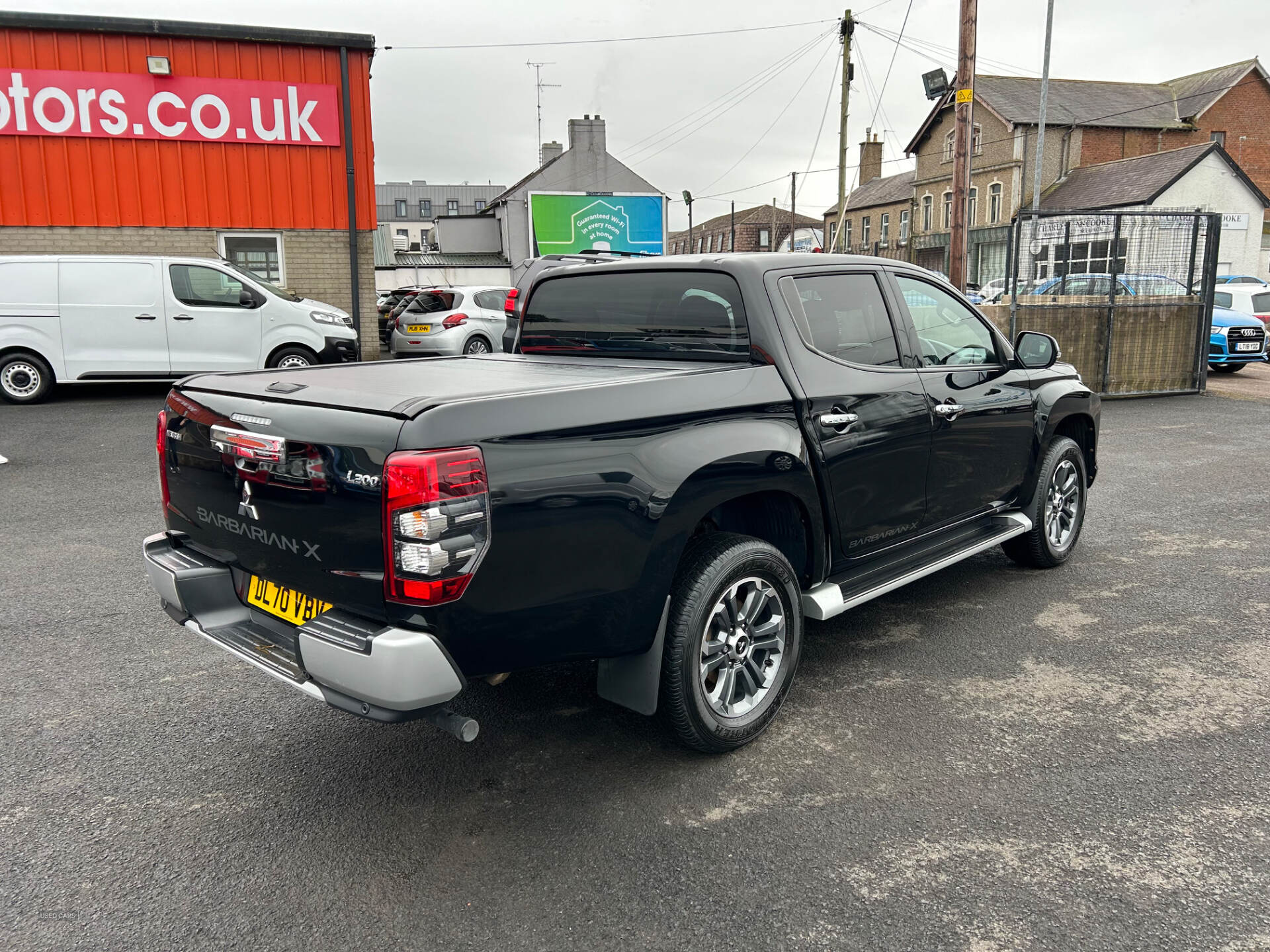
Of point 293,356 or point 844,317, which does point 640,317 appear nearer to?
point 844,317

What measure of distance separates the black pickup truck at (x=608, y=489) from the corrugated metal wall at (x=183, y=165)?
1312 cm

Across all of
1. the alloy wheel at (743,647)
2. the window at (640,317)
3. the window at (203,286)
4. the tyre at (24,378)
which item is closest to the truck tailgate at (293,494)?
the alloy wheel at (743,647)

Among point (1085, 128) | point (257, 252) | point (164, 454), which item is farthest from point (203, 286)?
point (1085, 128)

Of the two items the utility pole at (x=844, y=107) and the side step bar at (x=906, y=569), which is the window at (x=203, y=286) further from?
the utility pole at (x=844, y=107)

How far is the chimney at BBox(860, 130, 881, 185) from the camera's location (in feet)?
222

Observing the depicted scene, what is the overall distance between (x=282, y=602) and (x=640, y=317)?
1.94m

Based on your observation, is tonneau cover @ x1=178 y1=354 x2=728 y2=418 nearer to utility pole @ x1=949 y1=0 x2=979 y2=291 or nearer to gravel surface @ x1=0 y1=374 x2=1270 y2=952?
gravel surface @ x1=0 y1=374 x2=1270 y2=952

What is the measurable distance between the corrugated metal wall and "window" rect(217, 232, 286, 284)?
0.24 metres

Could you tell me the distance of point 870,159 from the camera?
67.8 meters

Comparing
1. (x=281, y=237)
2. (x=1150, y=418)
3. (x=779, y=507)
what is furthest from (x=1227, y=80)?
(x=779, y=507)

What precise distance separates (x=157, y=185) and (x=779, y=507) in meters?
15.3

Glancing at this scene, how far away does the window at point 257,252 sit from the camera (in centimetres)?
1619

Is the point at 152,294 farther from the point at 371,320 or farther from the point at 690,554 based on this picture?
the point at 690,554

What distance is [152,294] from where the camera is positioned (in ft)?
40.5
